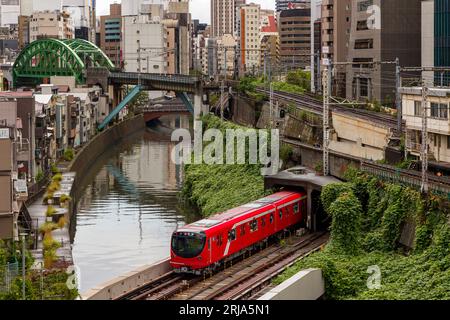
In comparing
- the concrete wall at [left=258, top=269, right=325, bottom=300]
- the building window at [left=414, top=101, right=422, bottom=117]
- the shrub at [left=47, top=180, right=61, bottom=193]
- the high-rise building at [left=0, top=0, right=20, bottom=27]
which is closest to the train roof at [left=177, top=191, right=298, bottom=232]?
the concrete wall at [left=258, top=269, right=325, bottom=300]

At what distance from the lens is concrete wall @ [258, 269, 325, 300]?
1373 cm

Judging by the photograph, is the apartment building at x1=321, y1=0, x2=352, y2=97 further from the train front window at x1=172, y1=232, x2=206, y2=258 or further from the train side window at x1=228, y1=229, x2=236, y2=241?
the train front window at x1=172, y1=232, x2=206, y2=258

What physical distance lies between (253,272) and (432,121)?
642 cm

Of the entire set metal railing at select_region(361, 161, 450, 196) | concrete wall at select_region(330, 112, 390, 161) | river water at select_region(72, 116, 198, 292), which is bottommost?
river water at select_region(72, 116, 198, 292)

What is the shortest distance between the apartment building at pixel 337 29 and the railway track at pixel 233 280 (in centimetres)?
2890

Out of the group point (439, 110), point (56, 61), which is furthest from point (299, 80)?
point (439, 110)

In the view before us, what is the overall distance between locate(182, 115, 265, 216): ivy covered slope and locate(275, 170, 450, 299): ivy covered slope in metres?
5.59

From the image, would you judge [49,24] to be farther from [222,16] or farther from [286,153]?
[286,153]

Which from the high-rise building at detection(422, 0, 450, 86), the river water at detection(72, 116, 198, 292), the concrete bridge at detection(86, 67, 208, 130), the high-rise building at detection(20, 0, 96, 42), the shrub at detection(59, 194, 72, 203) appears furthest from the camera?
the high-rise building at detection(20, 0, 96, 42)

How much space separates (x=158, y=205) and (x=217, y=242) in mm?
13341

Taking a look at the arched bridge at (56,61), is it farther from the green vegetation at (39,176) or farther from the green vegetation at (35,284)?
the green vegetation at (35,284)

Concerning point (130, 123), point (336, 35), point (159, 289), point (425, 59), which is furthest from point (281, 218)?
point (130, 123)

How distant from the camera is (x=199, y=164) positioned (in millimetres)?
35469
